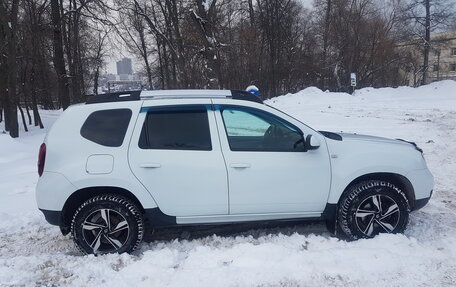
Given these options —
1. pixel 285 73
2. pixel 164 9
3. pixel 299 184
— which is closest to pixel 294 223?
pixel 299 184

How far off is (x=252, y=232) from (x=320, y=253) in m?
1.00

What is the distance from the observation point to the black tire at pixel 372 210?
431 centimetres

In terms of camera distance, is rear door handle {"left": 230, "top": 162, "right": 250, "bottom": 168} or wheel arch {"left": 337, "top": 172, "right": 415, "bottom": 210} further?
wheel arch {"left": 337, "top": 172, "right": 415, "bottom": 210}

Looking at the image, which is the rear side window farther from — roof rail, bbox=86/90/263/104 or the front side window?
the front side window

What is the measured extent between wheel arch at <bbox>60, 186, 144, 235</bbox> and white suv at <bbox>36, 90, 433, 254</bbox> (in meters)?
0.01

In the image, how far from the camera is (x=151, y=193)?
4148 mm

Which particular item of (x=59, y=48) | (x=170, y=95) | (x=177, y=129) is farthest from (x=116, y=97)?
(x=59, y=48)

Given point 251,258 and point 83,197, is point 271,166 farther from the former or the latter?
point 83,197

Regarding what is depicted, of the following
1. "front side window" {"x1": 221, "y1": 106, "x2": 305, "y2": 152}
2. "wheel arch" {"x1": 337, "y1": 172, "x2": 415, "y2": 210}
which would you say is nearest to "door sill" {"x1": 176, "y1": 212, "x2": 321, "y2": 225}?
"wheel arch" {"x1": 337, "y1": 172, "x2": 415, "y2": 210}

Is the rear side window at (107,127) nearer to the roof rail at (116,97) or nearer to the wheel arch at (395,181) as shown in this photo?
the roof rail at (116,97)

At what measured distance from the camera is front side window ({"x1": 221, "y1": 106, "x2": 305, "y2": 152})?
429cm

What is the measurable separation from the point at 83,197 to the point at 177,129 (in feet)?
4.33

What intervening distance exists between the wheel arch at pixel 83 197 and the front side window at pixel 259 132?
128 cm

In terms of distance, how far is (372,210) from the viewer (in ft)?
14.4
